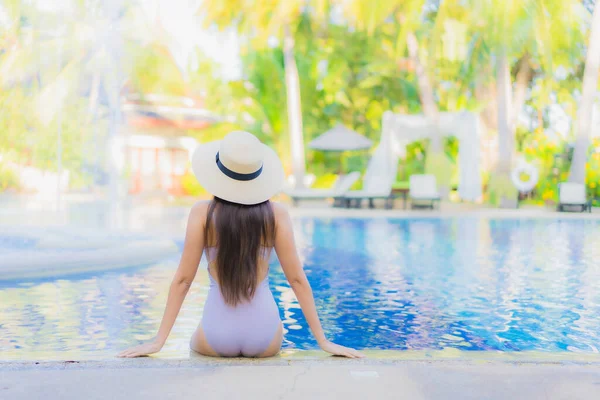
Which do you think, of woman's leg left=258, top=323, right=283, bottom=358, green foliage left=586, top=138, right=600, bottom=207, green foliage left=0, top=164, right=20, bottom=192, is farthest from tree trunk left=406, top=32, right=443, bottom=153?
woman's leg left=258, top=323, right=283, bottom=358

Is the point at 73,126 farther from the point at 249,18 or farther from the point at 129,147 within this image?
the point at 129,147

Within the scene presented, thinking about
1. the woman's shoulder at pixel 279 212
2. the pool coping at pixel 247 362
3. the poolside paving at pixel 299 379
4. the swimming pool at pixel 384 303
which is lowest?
the swimming pool at pixel 384 303

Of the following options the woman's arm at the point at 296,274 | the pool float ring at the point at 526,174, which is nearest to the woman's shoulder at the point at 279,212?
the woman's arm at the point at 296,274

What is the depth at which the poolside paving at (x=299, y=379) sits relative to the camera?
322 cm

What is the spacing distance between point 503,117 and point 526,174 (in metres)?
2.47

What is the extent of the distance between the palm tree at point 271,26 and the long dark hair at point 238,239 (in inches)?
880

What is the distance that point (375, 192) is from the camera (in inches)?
863

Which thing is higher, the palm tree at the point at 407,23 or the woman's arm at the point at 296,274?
the palm tree at the point at 407,23

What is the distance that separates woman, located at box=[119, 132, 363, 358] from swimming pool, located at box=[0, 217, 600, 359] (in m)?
0.36

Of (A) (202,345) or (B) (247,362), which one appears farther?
(A) (202,345)

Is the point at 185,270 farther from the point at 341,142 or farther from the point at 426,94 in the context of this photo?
the point at 341,142

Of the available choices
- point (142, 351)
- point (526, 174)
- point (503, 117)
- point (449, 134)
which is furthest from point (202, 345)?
point (526, 174)

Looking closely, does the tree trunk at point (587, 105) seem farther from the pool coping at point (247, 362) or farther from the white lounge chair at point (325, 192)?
the pool coping at point (247, 362)

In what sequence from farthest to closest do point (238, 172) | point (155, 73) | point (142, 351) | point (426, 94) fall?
1. point (155, 73)
2. point (426, 94)
3. point (142, 351)
4. point (238, 172)
